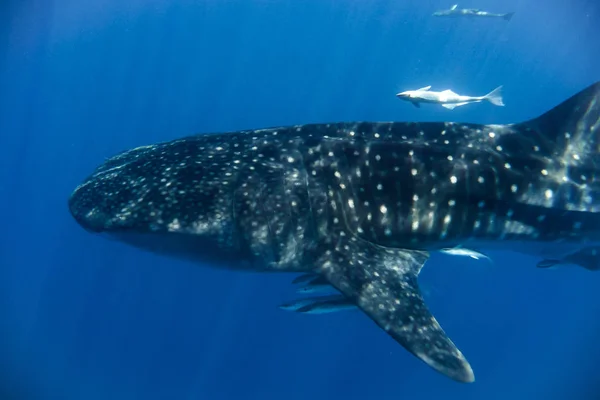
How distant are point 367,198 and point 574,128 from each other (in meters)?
2.75

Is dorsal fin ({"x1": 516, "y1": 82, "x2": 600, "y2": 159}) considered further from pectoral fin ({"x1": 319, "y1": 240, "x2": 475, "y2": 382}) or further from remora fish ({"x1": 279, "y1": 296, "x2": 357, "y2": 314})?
remora fish ({"x1": 279, "y1": 296, "x2": 357, "y2": 314})

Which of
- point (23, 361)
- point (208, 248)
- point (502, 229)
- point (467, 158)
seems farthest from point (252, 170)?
point (23, 361)

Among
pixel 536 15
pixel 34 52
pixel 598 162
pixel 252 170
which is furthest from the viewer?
pixel 536 15

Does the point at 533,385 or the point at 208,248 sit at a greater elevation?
the point at 208,248

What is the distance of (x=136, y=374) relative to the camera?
2225 centimetres

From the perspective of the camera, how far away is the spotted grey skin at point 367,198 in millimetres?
4262

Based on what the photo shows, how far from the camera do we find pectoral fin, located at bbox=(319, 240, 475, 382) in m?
3.66

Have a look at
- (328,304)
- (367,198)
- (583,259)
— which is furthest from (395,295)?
(583,259)

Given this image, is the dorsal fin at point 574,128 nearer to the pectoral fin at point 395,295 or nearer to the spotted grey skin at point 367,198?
the spotted grey skin at point 367,198

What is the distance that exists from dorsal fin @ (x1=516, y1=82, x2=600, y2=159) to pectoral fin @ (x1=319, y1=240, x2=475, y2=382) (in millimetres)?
2171

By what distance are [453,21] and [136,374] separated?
57.7m

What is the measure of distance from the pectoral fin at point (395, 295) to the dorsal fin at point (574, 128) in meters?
2.17

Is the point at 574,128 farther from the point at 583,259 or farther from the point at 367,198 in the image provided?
the point at 367,198

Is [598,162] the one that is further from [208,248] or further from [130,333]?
[130,333]
